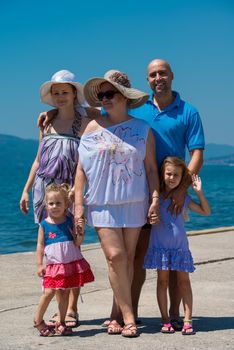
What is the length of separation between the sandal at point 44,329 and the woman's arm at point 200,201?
50.3 inches

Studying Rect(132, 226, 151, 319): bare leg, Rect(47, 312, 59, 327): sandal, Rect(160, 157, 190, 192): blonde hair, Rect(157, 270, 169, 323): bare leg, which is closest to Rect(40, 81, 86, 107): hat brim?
Rect(160, 157, 190, 192): blonde hair

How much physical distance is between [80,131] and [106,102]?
16.4 inches

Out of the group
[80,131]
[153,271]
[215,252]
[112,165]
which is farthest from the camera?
[215,252]

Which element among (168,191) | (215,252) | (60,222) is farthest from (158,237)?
(215,252)

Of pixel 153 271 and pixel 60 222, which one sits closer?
pixel 60 222

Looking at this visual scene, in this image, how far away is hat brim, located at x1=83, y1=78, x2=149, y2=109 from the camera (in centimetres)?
574

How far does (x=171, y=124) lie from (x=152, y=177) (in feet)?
1.36

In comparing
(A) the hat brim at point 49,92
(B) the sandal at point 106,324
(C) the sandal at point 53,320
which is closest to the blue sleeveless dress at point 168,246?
(B) the sandal at point 106,324

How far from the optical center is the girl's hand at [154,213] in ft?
18.9

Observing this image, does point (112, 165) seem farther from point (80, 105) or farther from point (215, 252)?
point (215, 252)

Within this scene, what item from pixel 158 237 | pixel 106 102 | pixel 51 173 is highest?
pixel 106 102

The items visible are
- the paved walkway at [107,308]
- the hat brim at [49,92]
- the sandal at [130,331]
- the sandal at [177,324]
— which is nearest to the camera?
the paved walkway at [107,308]

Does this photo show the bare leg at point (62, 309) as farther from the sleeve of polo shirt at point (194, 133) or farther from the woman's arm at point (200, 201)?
the sleeve of polo shirt at point (194, 133)

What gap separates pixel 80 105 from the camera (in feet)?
20.4
